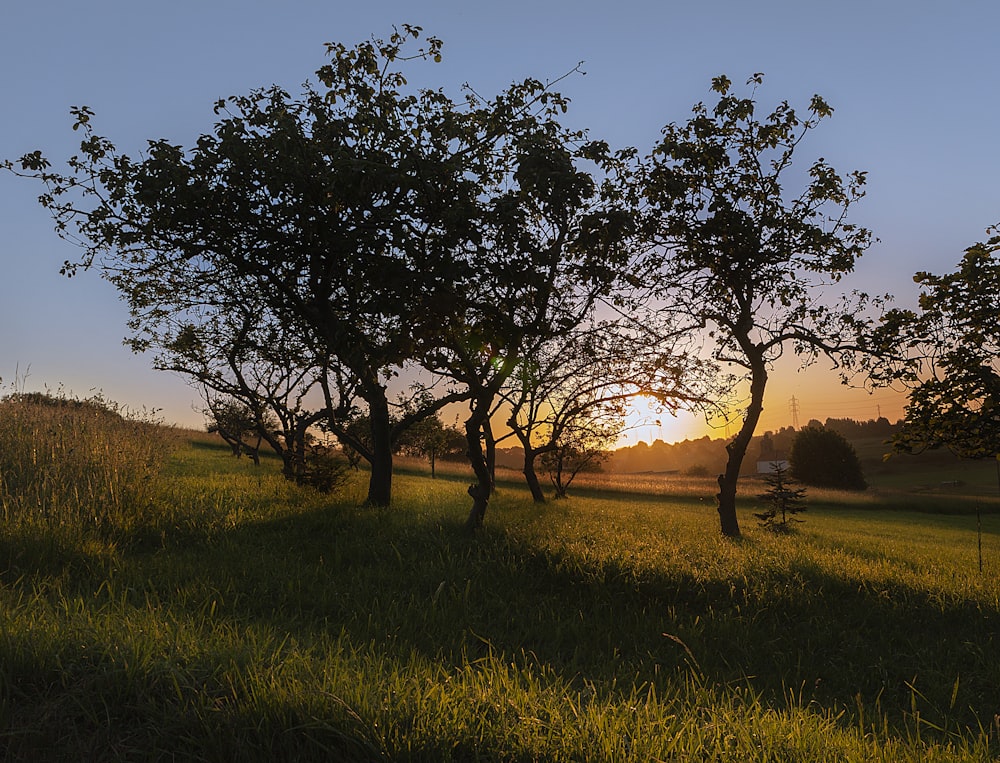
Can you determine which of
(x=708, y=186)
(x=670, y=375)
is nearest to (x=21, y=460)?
(x=670, y=375)

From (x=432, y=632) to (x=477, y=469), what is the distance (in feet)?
19.2

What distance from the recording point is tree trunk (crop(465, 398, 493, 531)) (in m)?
12.6

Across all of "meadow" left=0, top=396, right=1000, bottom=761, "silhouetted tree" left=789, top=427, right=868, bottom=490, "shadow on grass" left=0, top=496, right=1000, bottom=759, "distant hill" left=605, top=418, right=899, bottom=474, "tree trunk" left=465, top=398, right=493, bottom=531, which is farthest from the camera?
"distant hill" left=605, top=418, right=899, bottom=474

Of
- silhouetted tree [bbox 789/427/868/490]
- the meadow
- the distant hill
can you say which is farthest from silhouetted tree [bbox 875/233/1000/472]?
the distant hill

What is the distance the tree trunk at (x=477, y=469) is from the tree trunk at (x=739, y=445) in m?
7.62

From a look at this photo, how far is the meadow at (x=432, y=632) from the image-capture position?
12.3 feet

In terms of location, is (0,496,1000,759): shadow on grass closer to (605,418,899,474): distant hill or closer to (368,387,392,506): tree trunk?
(368,387,392,506): tree trunk

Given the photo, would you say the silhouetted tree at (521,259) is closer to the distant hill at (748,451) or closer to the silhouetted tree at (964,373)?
the silhouetted tree at (964,373)

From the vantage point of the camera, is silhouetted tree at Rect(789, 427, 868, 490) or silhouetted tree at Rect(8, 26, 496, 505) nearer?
silhouetted tree at Rect(8, 26, 496, 505)

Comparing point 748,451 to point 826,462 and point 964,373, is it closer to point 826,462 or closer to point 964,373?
point 826,462

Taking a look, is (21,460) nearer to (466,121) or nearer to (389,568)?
(389,568)

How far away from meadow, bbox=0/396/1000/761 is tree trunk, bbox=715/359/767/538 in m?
1.73

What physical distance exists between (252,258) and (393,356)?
15.7ft

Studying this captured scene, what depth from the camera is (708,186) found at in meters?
16.2
